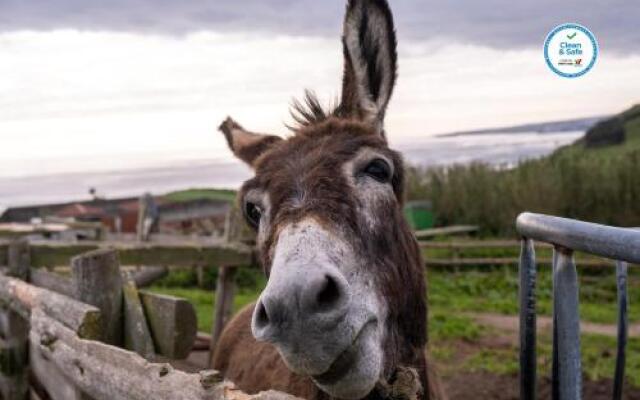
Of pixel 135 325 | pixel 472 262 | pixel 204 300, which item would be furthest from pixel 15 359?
pixel 472 262

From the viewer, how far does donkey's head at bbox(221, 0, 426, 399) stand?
1778 millimetres

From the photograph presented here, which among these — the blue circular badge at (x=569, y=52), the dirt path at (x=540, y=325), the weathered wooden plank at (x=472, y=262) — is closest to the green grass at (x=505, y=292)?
the weathered wooden plank at (x=472, y=262)

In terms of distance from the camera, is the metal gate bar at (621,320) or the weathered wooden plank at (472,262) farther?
the weathered wooden plank at (472,262)

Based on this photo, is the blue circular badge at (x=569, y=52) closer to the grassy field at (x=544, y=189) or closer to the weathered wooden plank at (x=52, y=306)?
the weathered wooden plank at (x=52, y=306)

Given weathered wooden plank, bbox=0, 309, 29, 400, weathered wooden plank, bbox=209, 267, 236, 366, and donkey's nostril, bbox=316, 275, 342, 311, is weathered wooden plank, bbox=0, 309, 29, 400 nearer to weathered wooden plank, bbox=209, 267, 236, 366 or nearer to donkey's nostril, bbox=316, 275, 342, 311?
weathered wooden plank, bbox=209, 267, 236, 366

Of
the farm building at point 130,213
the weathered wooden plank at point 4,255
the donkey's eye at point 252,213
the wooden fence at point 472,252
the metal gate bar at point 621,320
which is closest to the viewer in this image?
the metal gate bar at point 621,320

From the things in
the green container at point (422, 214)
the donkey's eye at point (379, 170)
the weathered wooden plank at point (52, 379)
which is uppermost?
the donkey's eye at point (379, 170)

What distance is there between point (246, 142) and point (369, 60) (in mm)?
778

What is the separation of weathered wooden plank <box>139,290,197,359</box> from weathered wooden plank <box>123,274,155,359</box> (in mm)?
53

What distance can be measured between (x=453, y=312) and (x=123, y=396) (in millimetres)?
10283

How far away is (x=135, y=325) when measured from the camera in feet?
11.3

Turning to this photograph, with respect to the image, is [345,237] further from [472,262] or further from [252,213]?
[472,262]

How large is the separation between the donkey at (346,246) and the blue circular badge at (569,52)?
1007 millimetres

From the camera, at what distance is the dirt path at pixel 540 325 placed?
1023cm
